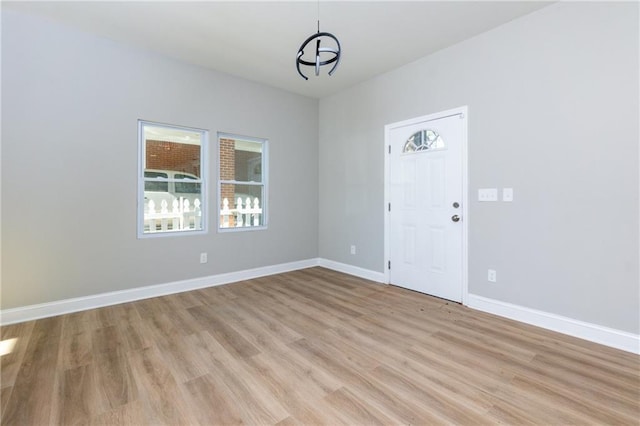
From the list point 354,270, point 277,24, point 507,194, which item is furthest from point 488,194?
point 277,24

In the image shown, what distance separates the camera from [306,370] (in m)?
2.02

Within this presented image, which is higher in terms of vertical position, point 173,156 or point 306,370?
point 173,156

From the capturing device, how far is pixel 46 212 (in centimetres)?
295

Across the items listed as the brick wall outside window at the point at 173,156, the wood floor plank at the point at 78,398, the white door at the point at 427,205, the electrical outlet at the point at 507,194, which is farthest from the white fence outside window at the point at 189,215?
the electrical outlet at the point at 507,194

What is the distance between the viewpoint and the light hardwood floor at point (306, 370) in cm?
162

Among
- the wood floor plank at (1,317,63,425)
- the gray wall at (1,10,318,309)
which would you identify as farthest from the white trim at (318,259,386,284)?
the wood floor plank at (1,317,63,425)

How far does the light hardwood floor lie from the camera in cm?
162

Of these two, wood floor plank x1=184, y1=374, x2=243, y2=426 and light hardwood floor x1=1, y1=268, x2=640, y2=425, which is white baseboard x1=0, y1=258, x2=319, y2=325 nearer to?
light hardwood floor x1=1, y1=268, x2=640, y2=425

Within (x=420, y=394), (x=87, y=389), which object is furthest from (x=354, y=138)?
(x=87, y=389)

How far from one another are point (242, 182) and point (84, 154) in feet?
6.14

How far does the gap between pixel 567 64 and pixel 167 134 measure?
431cm

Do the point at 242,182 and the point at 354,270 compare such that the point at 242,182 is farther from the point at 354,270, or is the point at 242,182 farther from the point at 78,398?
the point at 78,398

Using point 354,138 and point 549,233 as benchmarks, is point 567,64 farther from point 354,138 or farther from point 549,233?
point 354,138

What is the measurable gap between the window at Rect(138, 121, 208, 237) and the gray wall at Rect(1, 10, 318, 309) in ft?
0.40
